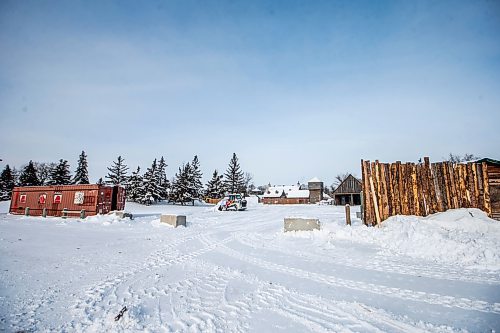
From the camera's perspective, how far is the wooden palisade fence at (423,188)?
36.6 ft

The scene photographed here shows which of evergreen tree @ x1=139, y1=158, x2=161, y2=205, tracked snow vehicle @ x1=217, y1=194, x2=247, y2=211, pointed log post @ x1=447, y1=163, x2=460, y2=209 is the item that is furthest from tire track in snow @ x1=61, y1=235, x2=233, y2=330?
evergreen tree @ x1=139, y1=158, x2=161, y2=205

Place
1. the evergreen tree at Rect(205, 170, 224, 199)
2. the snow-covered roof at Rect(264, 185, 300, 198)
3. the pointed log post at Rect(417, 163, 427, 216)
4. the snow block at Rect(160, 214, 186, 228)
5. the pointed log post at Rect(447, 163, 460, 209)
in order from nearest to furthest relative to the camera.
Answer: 1. the pointed log post at Rect(447, 163, 460, 209)
2. the pointed log post at Rect(417, 163, 427, 216)
3. the snow block at Rect(160, 214, 186, 228)
4. the evergreen tree at Rect(205, 170, 224, 199)
5. the snow-covered roof at Rect(264, 185, 300, 198)

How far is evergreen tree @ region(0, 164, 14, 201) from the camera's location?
52.4 metres

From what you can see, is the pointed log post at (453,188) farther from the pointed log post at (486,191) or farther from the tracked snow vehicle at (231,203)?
the tracked snow vehicle at (231,203)

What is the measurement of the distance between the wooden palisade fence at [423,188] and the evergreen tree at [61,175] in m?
53.4

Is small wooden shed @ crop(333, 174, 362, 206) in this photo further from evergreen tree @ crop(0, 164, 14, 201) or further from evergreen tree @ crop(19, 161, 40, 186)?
evergreen tree @ crop(0, 164, 14, 201)

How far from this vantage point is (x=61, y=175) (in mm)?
48906

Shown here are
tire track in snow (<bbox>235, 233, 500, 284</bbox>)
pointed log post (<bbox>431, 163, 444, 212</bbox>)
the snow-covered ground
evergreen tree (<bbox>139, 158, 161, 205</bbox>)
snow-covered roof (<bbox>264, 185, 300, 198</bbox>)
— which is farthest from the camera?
snow-covered roof (<bbox>264, 185, 300, 198</bbox>)

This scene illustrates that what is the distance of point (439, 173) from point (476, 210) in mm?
1868

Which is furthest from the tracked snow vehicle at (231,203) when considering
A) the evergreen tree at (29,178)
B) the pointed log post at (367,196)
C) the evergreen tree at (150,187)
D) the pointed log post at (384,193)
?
the evergreen tree at (29,178)

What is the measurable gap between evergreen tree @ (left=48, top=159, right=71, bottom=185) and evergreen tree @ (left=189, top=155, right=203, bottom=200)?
2206cm

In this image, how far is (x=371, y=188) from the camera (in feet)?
40.4

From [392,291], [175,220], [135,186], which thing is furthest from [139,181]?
[392,291]

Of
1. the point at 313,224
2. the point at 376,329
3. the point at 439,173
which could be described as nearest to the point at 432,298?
the point at 376,329
